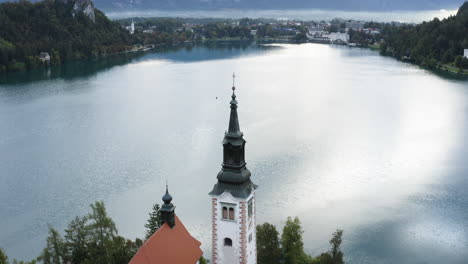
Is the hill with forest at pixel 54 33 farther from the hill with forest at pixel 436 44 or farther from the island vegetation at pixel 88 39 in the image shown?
the hill with forest at pixel 436 44

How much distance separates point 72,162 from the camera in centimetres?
2738

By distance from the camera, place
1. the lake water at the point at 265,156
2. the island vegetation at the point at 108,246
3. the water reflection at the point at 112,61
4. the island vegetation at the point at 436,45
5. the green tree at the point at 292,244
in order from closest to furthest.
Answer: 1. the island vegetation at the point at 108,246
2. the green tree at the point at 292,244
3. the lake water at the point at 265,156
4. the water reflection at the point at 112,61
5. the island vegetation at the point at 436,45

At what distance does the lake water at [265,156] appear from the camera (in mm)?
19891

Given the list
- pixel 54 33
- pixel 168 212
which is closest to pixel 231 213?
pixel 168 212

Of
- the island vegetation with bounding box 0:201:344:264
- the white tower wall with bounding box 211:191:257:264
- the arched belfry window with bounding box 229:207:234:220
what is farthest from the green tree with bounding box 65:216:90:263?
the arched belfry window with bounding box 229:207:234:220

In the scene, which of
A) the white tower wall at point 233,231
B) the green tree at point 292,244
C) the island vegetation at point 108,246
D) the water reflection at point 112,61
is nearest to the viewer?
the white tower wall at point 233,231

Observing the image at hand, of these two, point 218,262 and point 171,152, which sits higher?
point 218,262

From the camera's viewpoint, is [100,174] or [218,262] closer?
[218,262]

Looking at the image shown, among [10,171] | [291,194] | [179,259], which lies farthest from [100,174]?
[179,259]

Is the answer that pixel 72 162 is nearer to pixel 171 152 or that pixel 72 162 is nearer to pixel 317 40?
pixel 171 152

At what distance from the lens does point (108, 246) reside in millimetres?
14539

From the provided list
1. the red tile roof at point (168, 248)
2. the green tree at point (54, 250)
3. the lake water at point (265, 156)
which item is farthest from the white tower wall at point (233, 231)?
the lake water at point (265, 156)

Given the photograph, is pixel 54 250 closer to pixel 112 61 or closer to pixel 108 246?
pixel 108 246

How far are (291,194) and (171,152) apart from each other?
8633 mm
